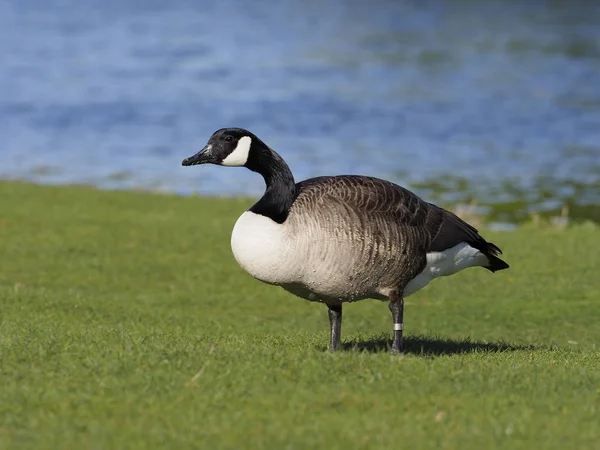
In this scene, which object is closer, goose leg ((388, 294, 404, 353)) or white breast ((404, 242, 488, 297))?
goose leg ((388, 294, 404, 353))

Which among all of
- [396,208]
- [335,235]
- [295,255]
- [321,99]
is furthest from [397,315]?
[321,99]

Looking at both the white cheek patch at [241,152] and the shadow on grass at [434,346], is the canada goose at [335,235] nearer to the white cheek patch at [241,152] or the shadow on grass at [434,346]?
the white cheek patch at [241,152]

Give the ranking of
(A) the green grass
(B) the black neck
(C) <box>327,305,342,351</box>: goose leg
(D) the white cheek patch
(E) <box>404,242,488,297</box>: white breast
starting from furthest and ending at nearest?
1. (C) <box>327,305,342,351</box>: goose leg
2. (E) <box>404,242,488,297</box>: white breast
3. (D) the white cheek patch
4. (B) the black neck
5. (A) the green grass

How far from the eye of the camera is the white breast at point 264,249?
9297mm

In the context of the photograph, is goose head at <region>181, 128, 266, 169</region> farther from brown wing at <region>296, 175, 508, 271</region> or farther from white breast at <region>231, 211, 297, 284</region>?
white breast at <region>231, 211, 297, 284</region>

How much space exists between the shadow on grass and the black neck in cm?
222

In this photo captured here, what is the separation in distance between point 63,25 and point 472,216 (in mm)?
62762

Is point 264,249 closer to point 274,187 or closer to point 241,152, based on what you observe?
point 274,187

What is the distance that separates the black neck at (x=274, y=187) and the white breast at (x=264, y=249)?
10 centimetres

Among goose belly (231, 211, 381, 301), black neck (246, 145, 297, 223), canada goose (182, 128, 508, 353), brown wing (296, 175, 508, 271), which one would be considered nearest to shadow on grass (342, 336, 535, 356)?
canada goose (182, 128, 508, 353)

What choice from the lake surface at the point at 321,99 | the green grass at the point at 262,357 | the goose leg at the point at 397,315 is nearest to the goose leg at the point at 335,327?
the green grass at the point at 262,357

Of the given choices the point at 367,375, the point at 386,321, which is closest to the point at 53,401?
the point at 367,375

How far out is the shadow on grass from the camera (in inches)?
446

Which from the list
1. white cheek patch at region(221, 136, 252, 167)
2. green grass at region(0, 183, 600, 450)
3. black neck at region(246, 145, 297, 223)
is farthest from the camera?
white cheek patch at region(221, 136, 252, 167)
